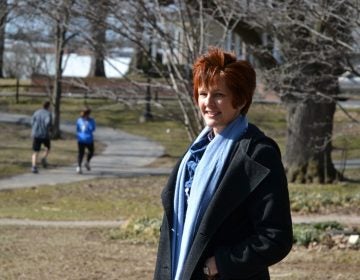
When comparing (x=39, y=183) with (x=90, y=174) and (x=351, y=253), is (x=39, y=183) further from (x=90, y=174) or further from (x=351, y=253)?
(x=351, y=253)

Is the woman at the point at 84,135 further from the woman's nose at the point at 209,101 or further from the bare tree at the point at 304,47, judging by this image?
the woman's nose at the point at 209,101

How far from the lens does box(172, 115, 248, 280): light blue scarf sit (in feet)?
11.7

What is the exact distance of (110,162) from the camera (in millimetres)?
26453

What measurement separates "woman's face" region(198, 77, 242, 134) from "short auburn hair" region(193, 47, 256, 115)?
2 cm

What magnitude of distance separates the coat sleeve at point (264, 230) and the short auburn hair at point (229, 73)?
0.25 m

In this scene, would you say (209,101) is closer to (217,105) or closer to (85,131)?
(217,105)

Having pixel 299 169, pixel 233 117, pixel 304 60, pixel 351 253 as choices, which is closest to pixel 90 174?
pixel 299 169

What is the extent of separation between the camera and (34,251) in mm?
10523

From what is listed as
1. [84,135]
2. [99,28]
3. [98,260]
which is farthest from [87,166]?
[98,260]

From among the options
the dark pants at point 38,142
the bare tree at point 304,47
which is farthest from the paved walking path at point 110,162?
the bare tree at point 304,47

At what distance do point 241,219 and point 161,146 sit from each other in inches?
1104

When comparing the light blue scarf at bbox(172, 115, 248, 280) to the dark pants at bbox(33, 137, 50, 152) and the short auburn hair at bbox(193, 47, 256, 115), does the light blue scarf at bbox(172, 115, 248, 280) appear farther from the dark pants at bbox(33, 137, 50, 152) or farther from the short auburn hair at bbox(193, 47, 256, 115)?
the dark pants at bbox(33, 137, 50, 152)

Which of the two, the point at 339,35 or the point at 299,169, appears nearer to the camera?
the point at 339,35

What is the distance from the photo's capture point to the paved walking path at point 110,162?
21.6 metres
